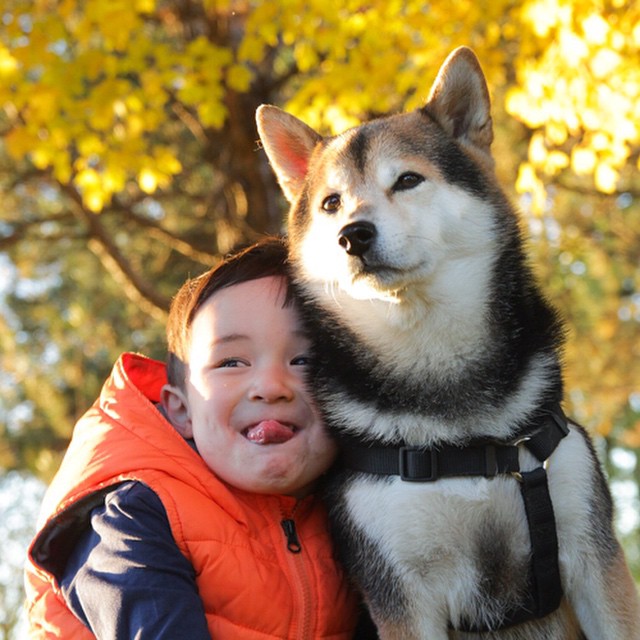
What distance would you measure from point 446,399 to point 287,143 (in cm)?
107

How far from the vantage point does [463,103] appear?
291cm

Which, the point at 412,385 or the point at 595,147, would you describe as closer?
the point at 412,385

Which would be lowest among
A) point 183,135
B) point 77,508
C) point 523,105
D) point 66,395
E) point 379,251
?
point 66,395

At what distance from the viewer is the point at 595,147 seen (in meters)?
5.44

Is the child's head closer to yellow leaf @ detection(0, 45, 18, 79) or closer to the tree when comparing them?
the tree

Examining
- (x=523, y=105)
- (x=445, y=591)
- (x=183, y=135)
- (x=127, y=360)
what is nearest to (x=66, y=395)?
(x=183, y=135)

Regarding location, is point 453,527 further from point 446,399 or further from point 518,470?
point 446,399

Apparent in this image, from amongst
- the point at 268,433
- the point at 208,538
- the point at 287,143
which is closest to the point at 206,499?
the point at 208,538

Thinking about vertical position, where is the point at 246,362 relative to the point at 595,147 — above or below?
above

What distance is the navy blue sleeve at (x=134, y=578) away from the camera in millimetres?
2104

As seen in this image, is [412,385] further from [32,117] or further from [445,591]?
[32,117]

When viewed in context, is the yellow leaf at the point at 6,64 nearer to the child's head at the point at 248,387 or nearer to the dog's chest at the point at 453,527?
the child's head at the point at 248,387

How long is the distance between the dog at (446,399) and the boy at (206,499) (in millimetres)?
118

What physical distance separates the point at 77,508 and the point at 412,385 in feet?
3.07
